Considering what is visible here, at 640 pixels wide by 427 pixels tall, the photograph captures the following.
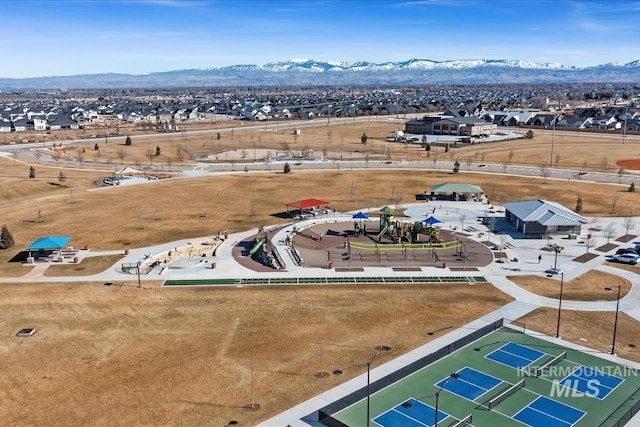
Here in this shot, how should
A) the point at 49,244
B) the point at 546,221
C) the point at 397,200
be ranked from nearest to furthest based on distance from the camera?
the point at 49,244
the point at 546,221
the point at 397,200

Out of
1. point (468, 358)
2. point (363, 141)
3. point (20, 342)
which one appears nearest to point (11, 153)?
point (363, 141)

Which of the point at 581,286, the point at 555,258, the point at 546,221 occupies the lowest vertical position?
the point at 581,286

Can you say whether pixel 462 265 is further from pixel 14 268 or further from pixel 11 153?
pixel 11 153

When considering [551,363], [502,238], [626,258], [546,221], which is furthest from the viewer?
[546,221]

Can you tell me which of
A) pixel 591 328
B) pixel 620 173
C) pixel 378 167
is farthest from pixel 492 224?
pixel 620 173

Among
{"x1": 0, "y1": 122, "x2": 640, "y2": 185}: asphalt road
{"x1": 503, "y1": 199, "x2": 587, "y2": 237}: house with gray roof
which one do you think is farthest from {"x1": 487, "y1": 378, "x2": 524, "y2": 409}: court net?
{"x1": 0, "y1": 122, "x2": 640, "y2": 185}: asphalt road

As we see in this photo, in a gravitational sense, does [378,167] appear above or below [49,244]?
above

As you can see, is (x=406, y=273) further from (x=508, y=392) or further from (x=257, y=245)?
(x=508, y=392)

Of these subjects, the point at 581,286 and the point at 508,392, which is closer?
the point at 508,392
